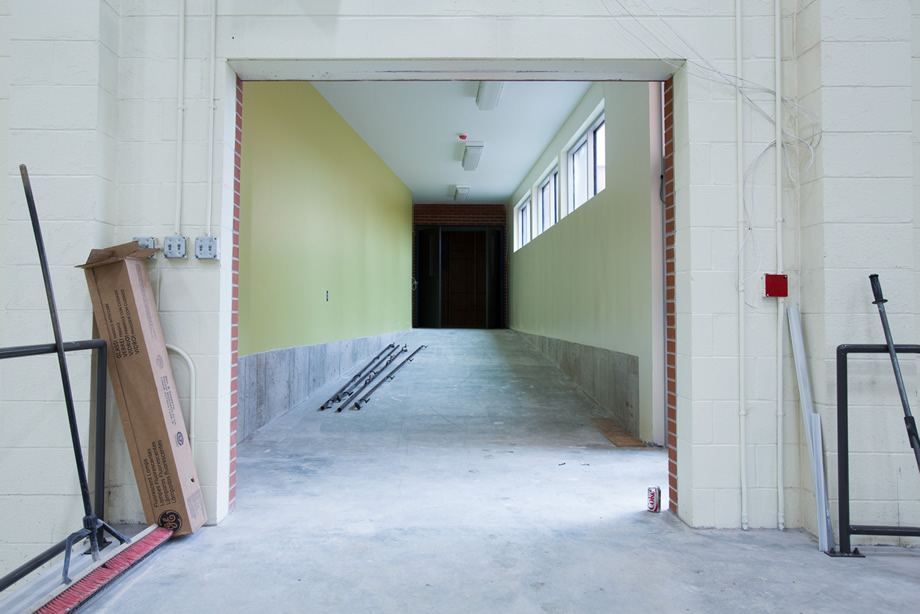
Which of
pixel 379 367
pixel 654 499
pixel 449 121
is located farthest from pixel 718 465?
pixel 379 367

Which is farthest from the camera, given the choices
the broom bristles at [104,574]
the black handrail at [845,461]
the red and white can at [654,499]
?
the red and white can at [654,499]

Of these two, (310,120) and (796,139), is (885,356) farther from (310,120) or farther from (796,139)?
(310,120)

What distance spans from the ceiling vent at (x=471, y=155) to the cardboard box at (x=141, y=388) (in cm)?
638

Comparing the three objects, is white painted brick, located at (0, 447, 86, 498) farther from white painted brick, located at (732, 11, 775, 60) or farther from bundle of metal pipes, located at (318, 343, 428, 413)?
white painted brick, located at (732, 11, 775, 60)

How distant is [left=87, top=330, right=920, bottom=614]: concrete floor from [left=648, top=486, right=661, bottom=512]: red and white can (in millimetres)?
46

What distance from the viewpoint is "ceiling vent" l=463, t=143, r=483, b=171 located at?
8.34 metres

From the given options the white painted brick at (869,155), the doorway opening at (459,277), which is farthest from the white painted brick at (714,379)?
the doorway opening at (459,277)

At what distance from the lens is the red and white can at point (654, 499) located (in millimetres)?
2871

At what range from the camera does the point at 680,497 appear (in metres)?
2.79

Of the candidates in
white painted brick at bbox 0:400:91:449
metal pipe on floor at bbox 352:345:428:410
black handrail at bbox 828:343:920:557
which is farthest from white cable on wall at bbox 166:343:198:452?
metal pipe on floor at bbox 352:345:428:410

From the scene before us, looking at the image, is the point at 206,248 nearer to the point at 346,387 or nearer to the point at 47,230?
the point at 47,230

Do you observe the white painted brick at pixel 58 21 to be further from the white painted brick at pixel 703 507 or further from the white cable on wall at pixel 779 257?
the white painted brick at pixel 703 507

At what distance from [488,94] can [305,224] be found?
2.36 meters

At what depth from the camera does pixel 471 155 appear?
343 inches
